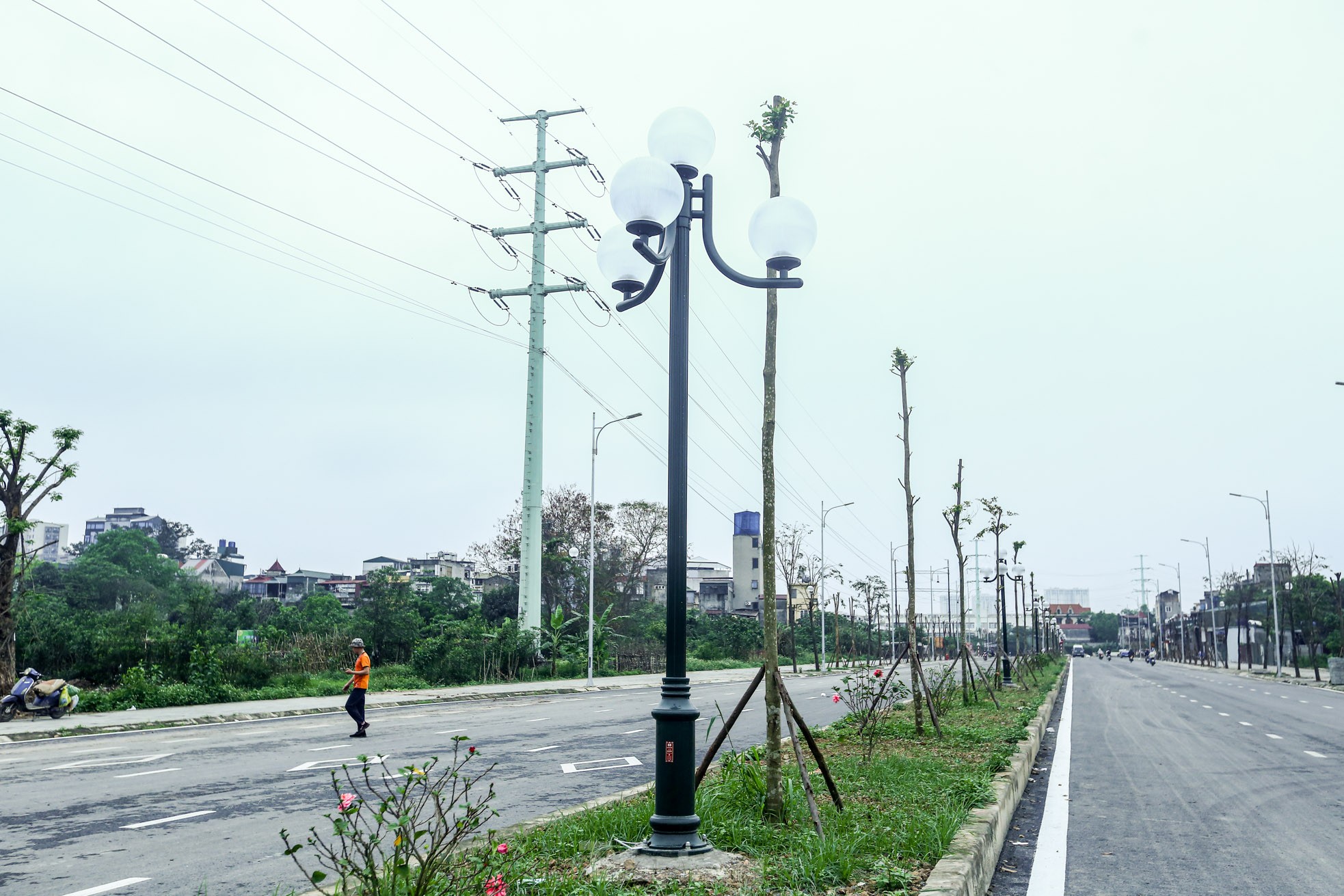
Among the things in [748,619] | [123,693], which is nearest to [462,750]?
[123,693]

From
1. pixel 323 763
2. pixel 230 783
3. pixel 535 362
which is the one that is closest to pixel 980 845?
pixel 230 783

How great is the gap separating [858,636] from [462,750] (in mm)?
75457

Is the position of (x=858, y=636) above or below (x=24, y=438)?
below

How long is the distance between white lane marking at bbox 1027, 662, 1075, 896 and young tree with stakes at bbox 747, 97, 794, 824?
1.77 meters

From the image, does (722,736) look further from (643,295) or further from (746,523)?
(746,523)

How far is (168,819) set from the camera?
348 inches

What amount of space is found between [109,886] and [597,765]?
6891 millimetres

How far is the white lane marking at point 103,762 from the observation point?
40.9ft

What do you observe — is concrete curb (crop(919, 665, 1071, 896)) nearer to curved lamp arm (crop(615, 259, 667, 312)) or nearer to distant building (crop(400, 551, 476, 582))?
curved lamp arm (crop(615, 259, 667, 312))

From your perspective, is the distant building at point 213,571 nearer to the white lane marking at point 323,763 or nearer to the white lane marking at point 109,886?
the white lane marking at point 323,763

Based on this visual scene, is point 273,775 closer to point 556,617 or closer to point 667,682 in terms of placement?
point 667,682

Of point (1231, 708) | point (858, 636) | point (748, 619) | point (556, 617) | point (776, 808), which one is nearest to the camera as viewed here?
point (776, 808)

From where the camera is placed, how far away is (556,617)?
3666cm

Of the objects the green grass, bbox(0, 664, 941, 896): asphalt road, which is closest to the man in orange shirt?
bbox(0, 664, 941, 896): asphalt road
